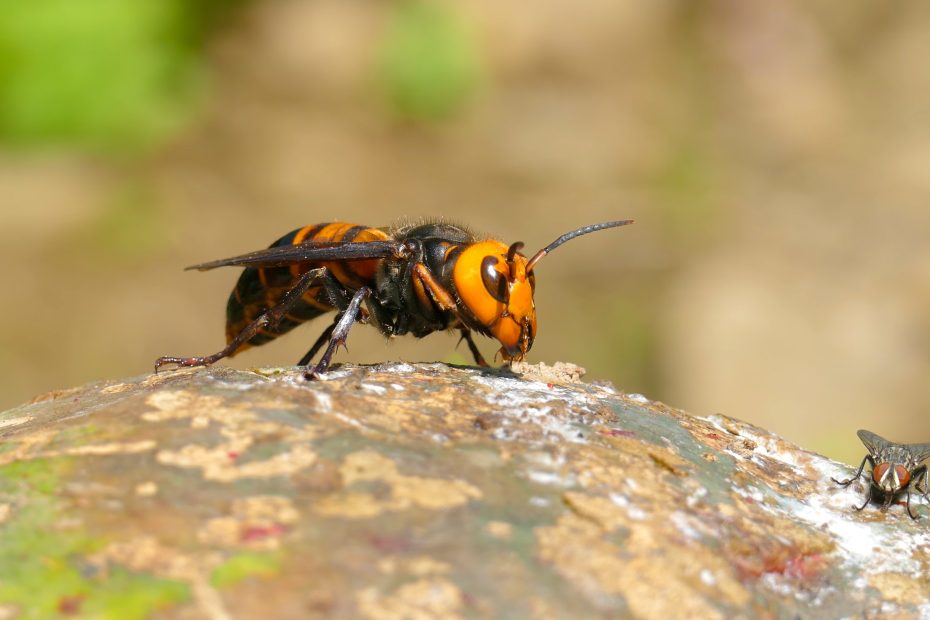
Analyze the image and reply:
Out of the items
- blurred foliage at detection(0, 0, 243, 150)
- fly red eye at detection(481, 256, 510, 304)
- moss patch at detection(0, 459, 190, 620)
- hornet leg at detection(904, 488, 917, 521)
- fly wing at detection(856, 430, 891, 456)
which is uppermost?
blurred foliage at detection(0, 0, 243, 150)

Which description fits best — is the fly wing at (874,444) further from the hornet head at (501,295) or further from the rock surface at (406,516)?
the hornet head at (501,295)

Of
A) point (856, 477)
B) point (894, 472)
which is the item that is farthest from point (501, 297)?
point (894, 472)

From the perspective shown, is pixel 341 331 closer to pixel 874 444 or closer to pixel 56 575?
pixel 56 575

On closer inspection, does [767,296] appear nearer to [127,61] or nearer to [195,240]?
[195,240]

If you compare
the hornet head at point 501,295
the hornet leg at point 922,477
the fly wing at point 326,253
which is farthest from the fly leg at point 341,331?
the hornet leg at point 922,477

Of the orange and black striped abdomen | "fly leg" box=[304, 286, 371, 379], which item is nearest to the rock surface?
"fly leg" box=[304, 286, 371, 379]

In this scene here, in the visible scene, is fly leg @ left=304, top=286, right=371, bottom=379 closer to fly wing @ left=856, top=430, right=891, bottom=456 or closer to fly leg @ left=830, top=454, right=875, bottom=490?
fly leg @ left=830, top=454, right=875, bottom=490

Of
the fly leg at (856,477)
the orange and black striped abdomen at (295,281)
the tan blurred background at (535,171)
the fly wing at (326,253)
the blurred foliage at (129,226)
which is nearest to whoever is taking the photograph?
the fly leg at (856,477)
